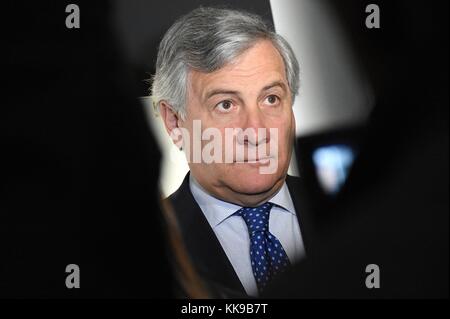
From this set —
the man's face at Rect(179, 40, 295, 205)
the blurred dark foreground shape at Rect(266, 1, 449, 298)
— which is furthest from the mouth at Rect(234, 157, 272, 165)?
the blurred dark foreground shape at Rect(266, 1, 449, 298)

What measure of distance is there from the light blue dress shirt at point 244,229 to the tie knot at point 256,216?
0.01 meters

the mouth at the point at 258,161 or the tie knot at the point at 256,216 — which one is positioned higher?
the mouth at the point at 258,161

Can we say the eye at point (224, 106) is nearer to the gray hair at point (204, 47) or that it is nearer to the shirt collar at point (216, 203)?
the gray hair at point (204, 47)

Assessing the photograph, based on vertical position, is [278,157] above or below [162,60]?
below

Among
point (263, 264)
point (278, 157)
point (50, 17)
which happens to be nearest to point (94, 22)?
point (50, 17)

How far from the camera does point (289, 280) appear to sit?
210 cm

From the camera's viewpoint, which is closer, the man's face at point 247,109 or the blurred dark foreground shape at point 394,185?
the man's face at point 247,109

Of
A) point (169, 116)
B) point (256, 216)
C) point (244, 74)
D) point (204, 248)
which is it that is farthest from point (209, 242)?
point (244, 74)

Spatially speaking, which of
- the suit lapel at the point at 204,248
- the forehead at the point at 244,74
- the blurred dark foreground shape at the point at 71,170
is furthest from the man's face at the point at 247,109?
the blurred dark foreground shape at the point at 71,170

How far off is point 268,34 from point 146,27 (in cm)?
37

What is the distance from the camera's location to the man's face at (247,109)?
198cm

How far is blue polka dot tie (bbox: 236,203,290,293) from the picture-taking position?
2.07 m

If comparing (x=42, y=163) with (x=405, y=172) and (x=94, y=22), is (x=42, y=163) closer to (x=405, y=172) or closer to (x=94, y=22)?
(x=94, y=22)

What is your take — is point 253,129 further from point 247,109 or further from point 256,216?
point 256,216
